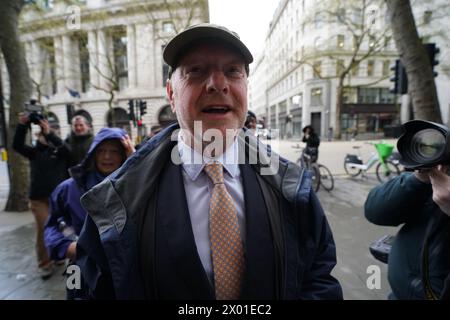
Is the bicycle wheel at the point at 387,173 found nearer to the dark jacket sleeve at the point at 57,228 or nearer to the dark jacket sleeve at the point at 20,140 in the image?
the dark jacket sleeve at the point at 57,228

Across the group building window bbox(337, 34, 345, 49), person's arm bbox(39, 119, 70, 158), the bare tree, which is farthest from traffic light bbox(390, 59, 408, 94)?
building window bbox(337, 34, 345, 49)

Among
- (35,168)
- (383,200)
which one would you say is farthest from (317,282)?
(35,168)

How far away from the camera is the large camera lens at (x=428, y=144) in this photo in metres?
1.26

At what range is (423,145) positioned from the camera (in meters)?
1.36

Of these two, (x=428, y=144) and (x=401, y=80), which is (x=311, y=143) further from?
(x=428, y=144)

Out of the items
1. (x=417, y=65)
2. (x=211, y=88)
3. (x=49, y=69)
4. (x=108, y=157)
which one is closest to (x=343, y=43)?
(x=417, y=65)

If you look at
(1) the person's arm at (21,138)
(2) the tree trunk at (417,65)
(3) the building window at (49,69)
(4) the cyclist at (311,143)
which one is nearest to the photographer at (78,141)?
(1) the person's arm at (21,138)

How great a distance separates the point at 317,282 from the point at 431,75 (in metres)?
4.80

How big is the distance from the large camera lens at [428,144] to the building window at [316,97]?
35.6m

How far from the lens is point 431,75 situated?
14.0 feet
